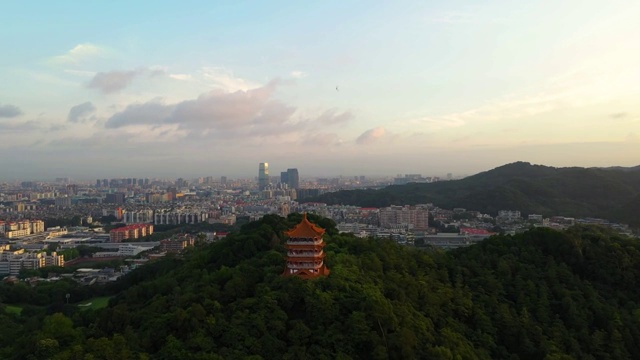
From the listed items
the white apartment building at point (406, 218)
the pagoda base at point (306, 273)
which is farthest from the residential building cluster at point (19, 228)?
the pagoda base at point (306, 273)

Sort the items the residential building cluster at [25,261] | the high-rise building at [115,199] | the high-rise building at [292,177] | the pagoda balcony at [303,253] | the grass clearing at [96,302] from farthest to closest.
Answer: the high-rise building at [292,177], the high-rise building at [115,199], the residential building cluster at [25,261], the grass clearing at [96,302], the pagoda balcony at [303,253]

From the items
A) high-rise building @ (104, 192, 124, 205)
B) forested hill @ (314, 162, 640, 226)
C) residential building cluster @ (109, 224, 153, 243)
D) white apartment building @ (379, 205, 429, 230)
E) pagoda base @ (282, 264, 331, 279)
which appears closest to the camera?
pagoda base @ (282, 264, 331, 279)

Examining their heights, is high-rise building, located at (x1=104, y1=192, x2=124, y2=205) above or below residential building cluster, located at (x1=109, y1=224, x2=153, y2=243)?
above

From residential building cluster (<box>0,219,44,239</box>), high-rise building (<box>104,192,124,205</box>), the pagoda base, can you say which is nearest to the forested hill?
residential building cluster (<box>0,219,44,239</box>)

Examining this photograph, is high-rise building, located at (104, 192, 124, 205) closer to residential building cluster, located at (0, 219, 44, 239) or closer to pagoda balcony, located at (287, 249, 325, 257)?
residential building cluster, located at (0, 219, 44, 239)

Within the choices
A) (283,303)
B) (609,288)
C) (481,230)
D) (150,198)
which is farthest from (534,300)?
(150,198)

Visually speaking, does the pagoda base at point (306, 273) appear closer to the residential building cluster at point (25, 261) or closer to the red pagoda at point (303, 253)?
the red pagoda at point (303, 253)
